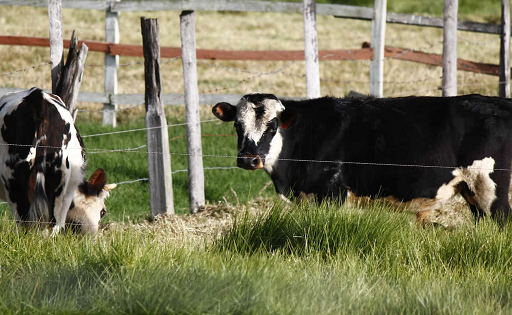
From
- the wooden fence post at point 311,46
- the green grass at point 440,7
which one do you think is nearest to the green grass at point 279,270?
the wooden fence post at point 311,46

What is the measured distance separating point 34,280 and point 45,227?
106 centimetres

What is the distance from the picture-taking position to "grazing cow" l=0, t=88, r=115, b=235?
16.9 feet

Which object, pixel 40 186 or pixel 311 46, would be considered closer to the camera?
pixel 40 186

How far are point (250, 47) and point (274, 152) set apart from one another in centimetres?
1692

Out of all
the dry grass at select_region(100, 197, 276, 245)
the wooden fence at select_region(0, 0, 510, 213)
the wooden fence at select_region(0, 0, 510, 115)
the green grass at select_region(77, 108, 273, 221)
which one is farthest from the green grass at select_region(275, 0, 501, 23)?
the dry grass at select_region(100, 197, 276, 245)

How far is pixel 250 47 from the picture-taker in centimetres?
2227

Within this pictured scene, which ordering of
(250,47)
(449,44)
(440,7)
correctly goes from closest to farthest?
(449,44)
(250,47)
(440,7)

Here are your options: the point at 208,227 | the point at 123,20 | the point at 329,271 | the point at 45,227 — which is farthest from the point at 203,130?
the point at 123,20

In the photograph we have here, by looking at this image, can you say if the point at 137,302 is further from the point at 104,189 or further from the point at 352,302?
the point at 104,189

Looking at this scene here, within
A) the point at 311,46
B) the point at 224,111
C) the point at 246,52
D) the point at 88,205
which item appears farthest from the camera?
the point at 246,52

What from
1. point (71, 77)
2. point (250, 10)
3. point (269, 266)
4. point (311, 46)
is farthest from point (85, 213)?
point (250, 10)

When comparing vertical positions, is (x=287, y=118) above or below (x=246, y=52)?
below

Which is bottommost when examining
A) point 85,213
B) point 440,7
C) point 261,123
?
point 85,213

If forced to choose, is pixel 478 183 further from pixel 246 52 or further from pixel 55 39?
pixel 246 52
